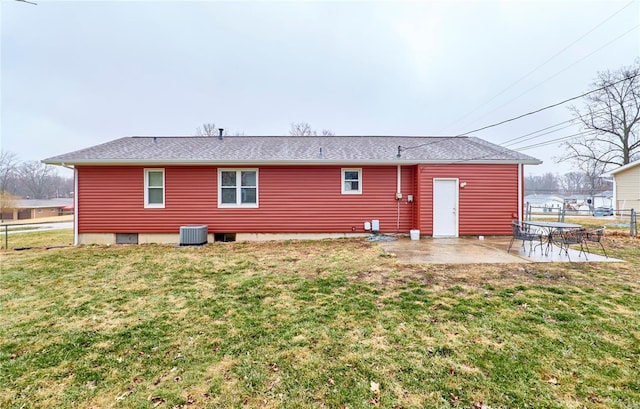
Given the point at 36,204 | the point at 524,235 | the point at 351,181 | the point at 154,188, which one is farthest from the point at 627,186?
the point at 36,204

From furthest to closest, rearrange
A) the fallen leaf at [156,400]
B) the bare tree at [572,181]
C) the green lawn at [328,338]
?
the bare tree at [572,181], the green lawn at [328,338], the fallen leaf at [156,400]

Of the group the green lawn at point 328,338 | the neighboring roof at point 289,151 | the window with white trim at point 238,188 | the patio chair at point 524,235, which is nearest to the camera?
the green lawn at point 328,338

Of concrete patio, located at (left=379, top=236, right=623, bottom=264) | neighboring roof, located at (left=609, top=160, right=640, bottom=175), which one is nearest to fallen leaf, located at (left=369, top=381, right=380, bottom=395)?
concrete patio, located at (left=379, top=236, right=623, bottom=264)

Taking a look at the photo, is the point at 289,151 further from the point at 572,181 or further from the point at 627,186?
the point at 572,181

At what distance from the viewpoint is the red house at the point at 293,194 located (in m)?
8.91

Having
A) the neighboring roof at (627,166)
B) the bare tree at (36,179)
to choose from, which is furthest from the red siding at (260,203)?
the bare tree at (36,179)

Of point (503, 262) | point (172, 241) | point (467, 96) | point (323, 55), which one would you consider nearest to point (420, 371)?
point (503, 262)

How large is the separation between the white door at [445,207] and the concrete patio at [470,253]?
660 millimetres

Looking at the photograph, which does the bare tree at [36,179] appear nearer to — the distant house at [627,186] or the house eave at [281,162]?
the house eave at [281,162]

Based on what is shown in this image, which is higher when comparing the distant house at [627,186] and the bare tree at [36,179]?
the bare tree at [36,179]

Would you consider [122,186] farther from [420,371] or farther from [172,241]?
[420,371]

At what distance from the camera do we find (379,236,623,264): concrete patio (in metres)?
5.78

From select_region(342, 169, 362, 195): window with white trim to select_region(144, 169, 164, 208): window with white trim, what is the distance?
20.4 ft

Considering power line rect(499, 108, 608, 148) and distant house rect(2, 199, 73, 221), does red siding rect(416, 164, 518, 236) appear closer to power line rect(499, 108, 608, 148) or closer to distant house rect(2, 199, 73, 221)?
power line rect(499, 108, 608, 148)
